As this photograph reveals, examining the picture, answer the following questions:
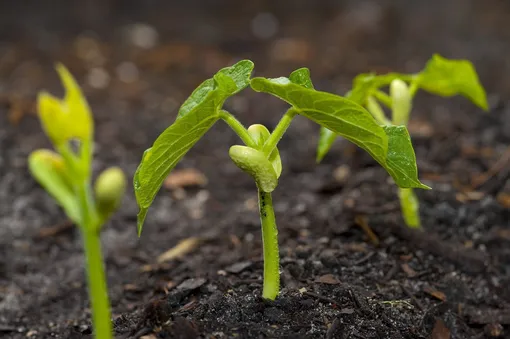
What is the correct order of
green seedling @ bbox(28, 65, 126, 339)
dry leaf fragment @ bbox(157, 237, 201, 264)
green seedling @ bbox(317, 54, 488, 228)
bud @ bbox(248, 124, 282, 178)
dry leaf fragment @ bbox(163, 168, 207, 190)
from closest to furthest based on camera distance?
green seedling @ bbox(28, 65, 126, 339) < bud @ bbox(248, 124, 282, 178) < green seedling @ bbox(317, 54, 488, 228) < dry leaf fragment @ bbox(157, 237, 201, 264) < dry leaf fragment @ bbox(163, 168, 207, 190)

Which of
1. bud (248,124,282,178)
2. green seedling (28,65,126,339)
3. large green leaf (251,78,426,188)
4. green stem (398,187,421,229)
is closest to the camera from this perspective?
green seedling (28,65,126,339)

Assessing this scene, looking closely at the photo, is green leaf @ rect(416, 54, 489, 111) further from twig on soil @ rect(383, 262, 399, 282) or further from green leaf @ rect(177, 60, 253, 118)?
green leaf @ rect(177, 60, 253, 118)

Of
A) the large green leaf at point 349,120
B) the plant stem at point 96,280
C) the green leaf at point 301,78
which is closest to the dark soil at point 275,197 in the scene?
the plant stem at point 96,280

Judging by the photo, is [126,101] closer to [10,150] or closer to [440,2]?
[10,150]

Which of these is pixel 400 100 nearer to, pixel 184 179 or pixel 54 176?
pixel 54 176

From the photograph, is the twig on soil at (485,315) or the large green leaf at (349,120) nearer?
the large green leaf at (349,120)

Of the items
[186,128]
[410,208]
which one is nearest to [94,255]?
[186,128]

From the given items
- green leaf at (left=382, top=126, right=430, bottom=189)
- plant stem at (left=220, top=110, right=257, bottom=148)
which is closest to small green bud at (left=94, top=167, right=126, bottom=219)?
plant stem at (left=220, top=110, right=257, bottom=148)

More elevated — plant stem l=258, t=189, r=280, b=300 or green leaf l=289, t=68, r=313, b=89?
green leaf l=289, t=68, r=313, b=89

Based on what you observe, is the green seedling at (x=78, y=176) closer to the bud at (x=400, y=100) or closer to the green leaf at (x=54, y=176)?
the green leaf at (x=54, y=176)
